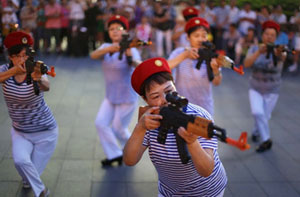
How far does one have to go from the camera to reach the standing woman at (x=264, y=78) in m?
6.19

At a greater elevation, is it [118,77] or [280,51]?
[280,51]

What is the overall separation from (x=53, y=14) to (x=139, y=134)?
485 inches

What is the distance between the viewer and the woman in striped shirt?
2527 mm

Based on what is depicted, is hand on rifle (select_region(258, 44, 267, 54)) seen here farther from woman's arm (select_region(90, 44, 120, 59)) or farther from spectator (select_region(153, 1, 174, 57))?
spectator (select_region(153, 1, 174, 57))

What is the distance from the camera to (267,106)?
6531mm

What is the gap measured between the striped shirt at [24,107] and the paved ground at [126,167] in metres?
0.59

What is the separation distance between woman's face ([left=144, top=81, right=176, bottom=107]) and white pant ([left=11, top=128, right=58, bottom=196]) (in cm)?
221

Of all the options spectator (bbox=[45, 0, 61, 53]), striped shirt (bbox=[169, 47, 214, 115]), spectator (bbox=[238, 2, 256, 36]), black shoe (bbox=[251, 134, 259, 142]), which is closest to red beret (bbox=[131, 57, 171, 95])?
striped shirt (bbox=[169, 47, 214, 115])

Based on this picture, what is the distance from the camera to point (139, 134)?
265cm

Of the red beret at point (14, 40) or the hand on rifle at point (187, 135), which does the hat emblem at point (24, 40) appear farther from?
the hand on rifle at point (187, 135)

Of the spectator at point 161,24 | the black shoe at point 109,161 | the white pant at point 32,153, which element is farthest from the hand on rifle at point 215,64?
the spectator at point 161,24

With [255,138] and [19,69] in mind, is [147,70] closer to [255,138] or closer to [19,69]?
[19,69]

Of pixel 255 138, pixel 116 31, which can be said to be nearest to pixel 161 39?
pixel 255 138

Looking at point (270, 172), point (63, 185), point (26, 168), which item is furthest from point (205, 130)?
point (270, 172)
